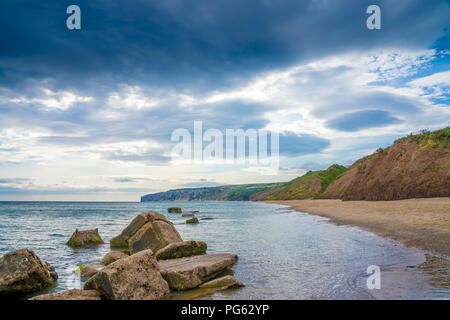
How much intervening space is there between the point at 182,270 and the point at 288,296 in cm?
389

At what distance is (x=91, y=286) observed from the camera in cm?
911

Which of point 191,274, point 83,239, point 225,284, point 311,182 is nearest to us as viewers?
point 225,284

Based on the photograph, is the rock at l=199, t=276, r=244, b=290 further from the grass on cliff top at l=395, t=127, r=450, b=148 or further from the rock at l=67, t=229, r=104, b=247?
the grass on cliff top at l=395, t=127, r=450, b=148

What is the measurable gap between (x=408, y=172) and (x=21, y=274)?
154 ft

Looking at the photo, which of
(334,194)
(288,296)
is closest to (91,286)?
(288,296)

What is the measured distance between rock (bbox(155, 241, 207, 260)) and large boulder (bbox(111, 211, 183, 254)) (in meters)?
2.49

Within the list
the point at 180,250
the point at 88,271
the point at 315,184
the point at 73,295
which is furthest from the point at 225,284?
the point at 315,184

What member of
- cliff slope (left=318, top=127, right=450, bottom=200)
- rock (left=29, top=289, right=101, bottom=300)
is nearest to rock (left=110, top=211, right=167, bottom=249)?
rock (left=29, top=289, right=101, bottom=300)

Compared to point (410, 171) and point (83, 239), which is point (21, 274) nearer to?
point (83, 239)

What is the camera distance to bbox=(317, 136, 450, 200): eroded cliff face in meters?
36.7

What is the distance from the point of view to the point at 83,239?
21391 mm

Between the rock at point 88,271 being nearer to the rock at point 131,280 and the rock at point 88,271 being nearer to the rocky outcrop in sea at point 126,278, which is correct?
the rocky outcrop in sea at point 126,278

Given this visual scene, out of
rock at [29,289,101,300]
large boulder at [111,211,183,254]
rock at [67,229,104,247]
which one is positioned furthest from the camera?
rock at [67,229,104,247]

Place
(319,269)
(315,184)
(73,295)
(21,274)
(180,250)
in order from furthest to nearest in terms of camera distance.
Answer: (315,184)
(180,250)
(319,269)
(21,274)
(73,295)
